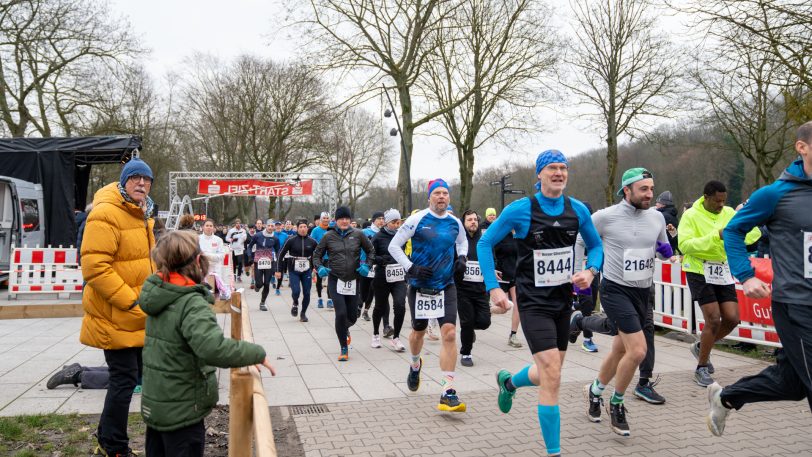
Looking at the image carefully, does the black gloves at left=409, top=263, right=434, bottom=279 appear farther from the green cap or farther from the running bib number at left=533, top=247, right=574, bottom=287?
the green cap

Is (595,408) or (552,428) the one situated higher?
(552,428)

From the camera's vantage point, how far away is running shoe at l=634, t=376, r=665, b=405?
19.1ft

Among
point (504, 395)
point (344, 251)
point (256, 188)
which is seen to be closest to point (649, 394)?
point (504, 395)

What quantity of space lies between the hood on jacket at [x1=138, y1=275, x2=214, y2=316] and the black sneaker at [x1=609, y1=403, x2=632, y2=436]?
3.37m

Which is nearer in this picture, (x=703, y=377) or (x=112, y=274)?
(x=112, y=274)

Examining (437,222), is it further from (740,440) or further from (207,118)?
(207,118)

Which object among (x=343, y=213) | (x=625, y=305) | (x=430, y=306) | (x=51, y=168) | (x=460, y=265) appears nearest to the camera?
(x=625, y=305)

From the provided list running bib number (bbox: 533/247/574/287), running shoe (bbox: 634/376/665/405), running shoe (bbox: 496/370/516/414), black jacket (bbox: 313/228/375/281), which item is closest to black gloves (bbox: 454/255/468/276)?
running shoe (bbox: 496/370/516/414)

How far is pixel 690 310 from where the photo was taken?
361 inches

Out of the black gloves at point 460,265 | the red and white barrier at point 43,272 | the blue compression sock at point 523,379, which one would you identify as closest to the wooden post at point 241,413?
the blue compression sock at point 523,379

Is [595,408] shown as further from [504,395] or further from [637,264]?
[637,264]

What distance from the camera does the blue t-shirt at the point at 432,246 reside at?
6.06 m

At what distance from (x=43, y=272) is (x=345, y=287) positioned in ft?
32.0

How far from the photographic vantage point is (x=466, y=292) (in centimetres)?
773
